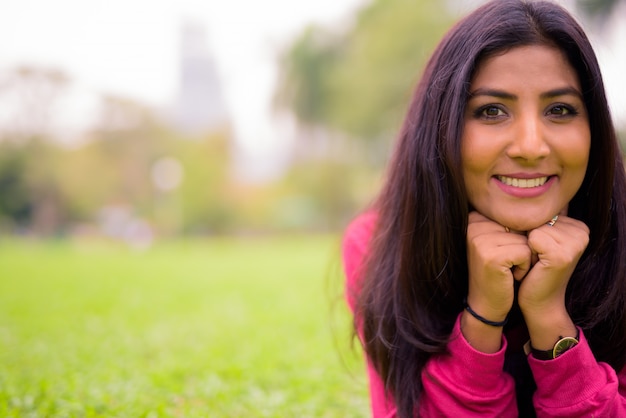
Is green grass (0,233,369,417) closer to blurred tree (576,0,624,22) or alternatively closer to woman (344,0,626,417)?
woman (344,0,626,417)

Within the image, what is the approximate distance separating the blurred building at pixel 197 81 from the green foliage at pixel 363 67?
19.5m

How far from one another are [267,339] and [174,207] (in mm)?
33284

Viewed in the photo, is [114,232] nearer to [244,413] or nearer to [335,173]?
[335,173]

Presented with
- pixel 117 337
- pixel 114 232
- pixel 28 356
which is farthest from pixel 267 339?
pixel 114 232

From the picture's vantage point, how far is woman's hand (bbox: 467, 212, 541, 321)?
1719mm

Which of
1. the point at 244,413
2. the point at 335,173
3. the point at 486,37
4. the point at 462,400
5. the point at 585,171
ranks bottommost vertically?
the point at 335,173

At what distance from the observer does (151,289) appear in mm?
9602

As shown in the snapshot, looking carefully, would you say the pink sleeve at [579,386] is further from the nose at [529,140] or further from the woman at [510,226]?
the nose at [529,140]

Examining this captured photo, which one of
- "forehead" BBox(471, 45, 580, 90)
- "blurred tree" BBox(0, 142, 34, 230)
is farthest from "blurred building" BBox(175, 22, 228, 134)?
"forehead" BBox(471, 45, 580, 90)

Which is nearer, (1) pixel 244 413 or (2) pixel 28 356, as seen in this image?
(1) pixel 244 413

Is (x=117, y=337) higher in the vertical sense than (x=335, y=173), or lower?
higher

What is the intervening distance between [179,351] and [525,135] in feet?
12.6

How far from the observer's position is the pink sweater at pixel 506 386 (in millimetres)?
1721

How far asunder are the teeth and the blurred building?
59578 mm
